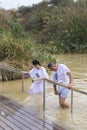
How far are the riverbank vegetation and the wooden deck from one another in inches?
256

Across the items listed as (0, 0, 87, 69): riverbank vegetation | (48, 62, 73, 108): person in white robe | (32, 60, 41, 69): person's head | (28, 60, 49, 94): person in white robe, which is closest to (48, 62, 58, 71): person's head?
(48, 62, 73, 108): person in white robe

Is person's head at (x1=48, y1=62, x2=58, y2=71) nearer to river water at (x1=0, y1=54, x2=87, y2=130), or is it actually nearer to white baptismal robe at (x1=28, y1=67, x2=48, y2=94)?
river water at (x1=0, y1=54, x2=87, y2=130)

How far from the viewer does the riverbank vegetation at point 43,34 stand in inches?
694

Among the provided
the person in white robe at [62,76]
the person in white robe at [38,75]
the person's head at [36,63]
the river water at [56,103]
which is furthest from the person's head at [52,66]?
the person in white robe at [38,75]

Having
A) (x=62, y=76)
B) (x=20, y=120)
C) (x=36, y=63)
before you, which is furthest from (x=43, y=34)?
(x=20, y=120)

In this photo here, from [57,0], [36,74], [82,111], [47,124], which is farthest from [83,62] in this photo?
[57,0]

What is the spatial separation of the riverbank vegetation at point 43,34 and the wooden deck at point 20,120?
649 cm

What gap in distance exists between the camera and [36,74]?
12812 millimetres

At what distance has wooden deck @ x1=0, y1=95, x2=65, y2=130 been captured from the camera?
8758mm

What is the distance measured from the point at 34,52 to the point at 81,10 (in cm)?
1680

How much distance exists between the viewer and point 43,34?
38188 millimetres

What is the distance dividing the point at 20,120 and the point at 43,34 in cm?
2905

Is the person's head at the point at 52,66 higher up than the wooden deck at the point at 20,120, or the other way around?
the person's head at the point at 52,66

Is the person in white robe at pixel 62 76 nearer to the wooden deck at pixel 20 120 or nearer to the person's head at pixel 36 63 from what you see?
the wooden deck at pixel 20 120
